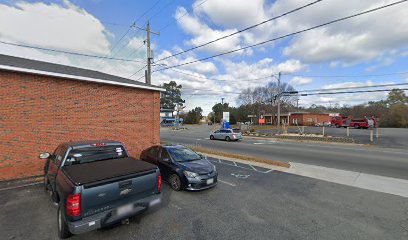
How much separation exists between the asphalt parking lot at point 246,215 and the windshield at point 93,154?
133 centimetres

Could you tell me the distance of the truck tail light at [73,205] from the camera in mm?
2996

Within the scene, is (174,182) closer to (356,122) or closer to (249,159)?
(249,159)

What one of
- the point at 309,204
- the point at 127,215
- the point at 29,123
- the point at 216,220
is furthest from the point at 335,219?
the point at 29,123

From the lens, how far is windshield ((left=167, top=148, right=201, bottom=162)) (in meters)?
6.53

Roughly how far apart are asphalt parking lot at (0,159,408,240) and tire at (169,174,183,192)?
21 centimetres

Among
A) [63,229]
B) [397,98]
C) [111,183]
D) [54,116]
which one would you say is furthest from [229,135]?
[397,98]

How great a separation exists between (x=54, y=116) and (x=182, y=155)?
543cm

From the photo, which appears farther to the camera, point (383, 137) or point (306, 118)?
point (306, 118)

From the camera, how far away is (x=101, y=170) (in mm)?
3795

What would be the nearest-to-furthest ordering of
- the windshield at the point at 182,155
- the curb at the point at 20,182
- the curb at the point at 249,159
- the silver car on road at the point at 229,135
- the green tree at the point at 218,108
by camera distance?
1. the curb at the point at 20,182
2. the windshield at the point at 182,155
3. the curb at the point at 249,159
4. the silver car on road at the point at 229,135
5. the green tree at the point at 218,108

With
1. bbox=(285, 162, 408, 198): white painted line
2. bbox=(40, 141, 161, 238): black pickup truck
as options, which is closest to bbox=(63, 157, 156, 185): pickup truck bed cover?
bbox=(40, 141, 161, 238): black pickup truck

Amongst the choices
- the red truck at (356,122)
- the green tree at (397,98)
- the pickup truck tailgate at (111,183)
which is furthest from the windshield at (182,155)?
the green tree at (397,98)

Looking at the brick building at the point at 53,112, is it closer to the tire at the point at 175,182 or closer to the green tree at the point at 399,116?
the tire at the point at 175,182

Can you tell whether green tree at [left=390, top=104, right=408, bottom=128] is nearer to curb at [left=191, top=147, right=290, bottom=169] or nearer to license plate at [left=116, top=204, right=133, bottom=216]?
curb at [left=191, top=147, right=290, bottom=169]
